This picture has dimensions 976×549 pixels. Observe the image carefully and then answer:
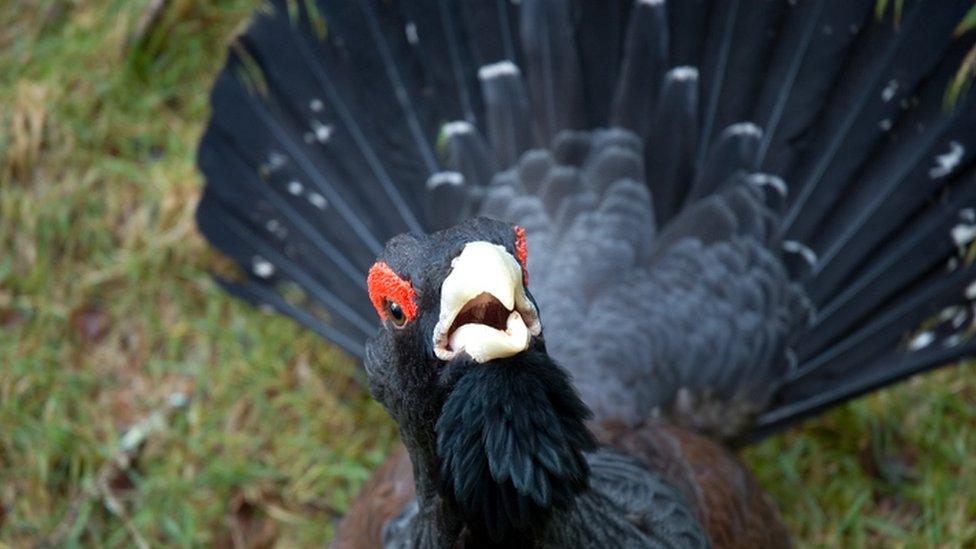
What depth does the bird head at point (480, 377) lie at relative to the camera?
9.98ft

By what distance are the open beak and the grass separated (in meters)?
2.66

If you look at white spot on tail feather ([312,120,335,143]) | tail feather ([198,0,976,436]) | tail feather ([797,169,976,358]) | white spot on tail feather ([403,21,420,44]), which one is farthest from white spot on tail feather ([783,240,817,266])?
white spot on tail feather ([312,120,335,143])

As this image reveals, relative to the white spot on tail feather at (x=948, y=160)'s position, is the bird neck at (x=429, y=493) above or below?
below

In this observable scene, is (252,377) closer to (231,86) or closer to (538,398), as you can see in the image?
(231,86)

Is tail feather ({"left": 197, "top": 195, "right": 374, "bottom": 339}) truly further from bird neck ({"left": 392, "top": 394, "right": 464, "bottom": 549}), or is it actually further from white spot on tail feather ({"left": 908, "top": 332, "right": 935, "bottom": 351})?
white spot on tail feather ({"left": 908, "top": 332, "right": 935, "bottom": 351})

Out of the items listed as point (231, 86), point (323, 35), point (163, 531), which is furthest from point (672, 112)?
point (163, 531)

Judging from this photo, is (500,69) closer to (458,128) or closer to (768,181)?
(458,128)

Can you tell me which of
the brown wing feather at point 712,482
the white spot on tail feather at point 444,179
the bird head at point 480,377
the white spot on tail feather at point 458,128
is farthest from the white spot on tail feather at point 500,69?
the bird head at point 480,377

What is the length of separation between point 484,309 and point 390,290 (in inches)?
12.5

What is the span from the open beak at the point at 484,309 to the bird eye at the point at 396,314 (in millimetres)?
167

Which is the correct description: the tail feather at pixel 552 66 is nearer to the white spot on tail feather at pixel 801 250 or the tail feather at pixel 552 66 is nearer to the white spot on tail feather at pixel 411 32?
the white spot on tail feather at pixel 411 32

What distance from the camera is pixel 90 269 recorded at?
6.50m

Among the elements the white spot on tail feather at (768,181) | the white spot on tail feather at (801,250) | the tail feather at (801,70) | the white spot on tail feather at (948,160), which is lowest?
the white spot on tail feather at (801,250)

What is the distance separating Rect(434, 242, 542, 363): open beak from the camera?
297 cm
